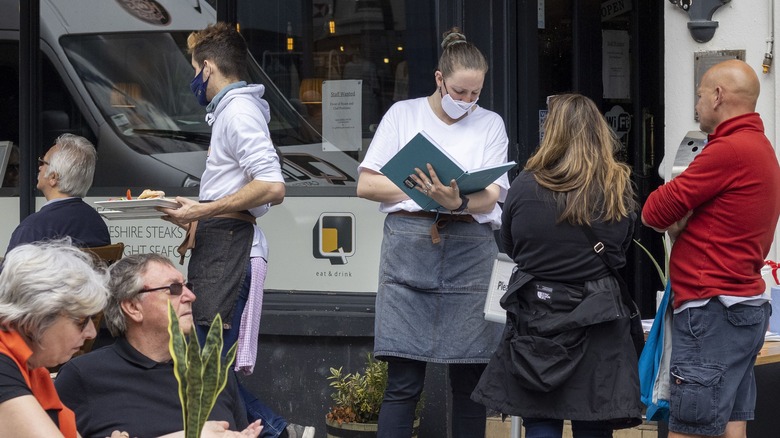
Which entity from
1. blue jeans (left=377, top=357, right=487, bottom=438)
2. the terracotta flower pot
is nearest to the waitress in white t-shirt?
blue jeans (left=377, top=357, right=487, bottom=438)

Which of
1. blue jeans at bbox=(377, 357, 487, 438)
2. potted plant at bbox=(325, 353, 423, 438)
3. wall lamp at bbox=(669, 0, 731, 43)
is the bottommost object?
potted plant at bbox=(325, 353, 423, 438)

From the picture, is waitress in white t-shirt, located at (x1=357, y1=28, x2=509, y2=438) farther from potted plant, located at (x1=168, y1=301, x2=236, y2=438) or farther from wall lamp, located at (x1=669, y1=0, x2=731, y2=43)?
potted plant, located at (x1=168, y1=301, x2=236, y2=438)

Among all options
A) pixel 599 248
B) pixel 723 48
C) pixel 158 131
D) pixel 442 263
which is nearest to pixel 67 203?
pixel 158 131

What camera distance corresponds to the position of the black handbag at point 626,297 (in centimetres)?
390

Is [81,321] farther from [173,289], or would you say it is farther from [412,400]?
[412,400]

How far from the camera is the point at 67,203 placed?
5348mm

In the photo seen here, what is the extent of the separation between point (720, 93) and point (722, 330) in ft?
2.70

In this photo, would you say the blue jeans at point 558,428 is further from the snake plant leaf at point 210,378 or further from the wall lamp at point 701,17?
the wall lamp at point 701,17

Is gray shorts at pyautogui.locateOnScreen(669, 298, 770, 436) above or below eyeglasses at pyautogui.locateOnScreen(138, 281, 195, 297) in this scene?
below

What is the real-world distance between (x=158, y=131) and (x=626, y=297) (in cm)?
325

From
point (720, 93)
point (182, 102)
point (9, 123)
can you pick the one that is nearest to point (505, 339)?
point (720, 93)

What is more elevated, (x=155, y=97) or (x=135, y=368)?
(x=155, y=97)

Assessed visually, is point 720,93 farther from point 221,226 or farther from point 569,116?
point 221,226

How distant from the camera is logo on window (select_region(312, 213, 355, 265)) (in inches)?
233
